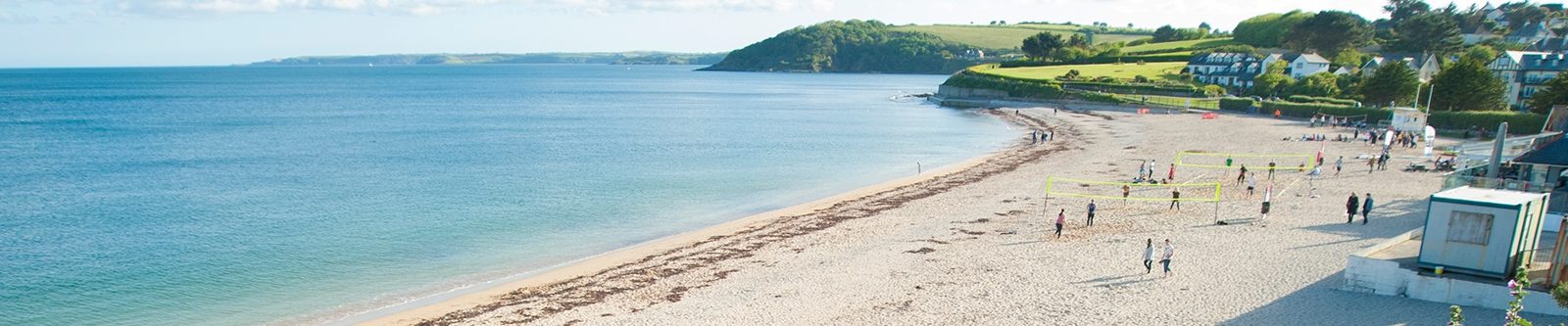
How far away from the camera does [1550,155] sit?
21.9m

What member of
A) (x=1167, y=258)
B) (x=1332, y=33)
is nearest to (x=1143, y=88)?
(x=1332, y=33)

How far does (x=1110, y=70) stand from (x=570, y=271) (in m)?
93.7

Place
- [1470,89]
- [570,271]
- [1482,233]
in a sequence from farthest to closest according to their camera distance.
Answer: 1. [1470,89]
2. [570,271]
3. [1482,233]

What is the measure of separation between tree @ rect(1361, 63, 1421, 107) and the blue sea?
26239 mm

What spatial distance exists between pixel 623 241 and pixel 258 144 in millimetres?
40242

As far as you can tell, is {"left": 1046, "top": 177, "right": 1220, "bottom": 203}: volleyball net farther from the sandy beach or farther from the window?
the window

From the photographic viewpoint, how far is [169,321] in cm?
2033

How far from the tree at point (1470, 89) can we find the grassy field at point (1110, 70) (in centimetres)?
3907

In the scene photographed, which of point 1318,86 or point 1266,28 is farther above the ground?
point 1266,28

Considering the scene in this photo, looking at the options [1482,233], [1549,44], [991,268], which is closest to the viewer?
[1482,233]

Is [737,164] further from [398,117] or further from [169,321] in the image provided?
[398,117]

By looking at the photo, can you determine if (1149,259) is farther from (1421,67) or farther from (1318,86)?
(1421,67)

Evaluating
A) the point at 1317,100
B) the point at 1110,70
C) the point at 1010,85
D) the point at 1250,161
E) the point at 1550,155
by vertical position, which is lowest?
the point at 1010,85

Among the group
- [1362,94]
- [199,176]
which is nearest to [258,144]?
[199,176]
